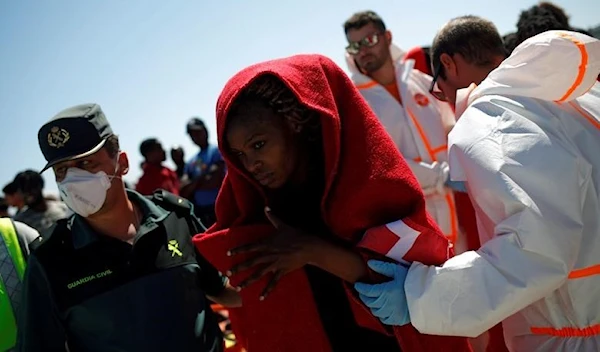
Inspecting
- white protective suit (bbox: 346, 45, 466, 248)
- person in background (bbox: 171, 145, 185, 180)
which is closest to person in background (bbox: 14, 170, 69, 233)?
person in background (bbox: 171, 145, 185, 180)

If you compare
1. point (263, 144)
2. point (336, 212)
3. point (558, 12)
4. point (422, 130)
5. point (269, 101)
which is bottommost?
point (422, 130)

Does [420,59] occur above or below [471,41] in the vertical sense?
below

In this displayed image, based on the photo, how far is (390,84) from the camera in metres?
3.94

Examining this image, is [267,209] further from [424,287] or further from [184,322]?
[184,322]

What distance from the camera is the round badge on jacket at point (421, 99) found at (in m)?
3.67

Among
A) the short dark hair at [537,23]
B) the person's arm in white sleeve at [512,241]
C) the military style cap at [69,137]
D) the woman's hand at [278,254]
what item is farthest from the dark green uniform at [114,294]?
the short dark hair at [537,23]

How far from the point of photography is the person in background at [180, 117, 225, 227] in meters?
5.96

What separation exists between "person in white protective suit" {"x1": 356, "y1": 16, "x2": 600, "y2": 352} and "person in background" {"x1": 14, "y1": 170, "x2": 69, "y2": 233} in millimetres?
4830

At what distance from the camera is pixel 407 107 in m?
3.67

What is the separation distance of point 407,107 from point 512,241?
2.46 m

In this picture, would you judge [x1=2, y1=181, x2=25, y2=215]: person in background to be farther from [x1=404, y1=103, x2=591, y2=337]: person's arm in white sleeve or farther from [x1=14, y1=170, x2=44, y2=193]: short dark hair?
[x1=404, y1=103, x2=591, y2=337]: person's arm in white sleeve

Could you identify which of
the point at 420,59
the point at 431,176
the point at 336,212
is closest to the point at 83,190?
the point at 336,212

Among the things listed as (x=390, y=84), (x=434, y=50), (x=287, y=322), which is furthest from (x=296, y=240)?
(x=390, y=84)

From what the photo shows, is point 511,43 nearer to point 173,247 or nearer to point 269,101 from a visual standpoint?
point 269,101
